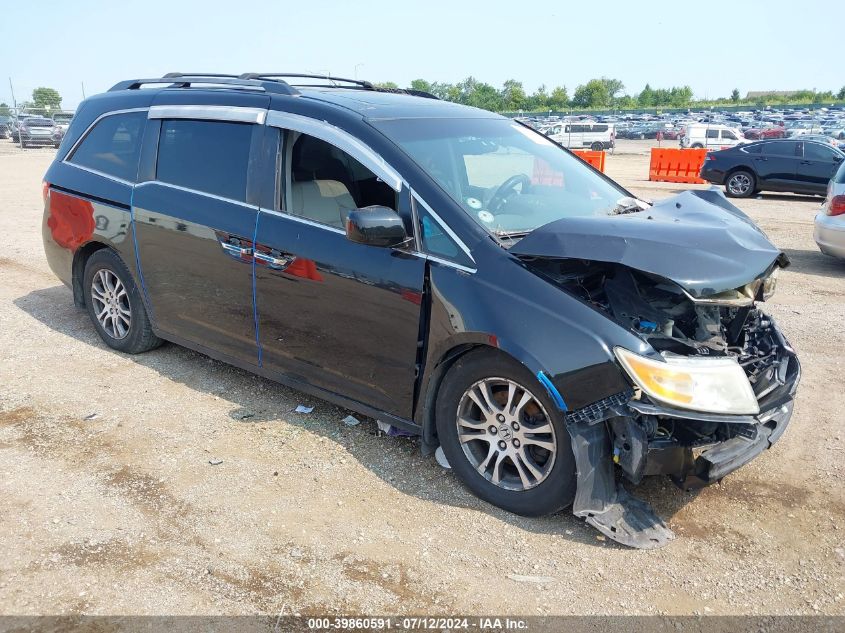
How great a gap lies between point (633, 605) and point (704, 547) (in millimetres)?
608

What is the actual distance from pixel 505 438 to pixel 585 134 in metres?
43.3

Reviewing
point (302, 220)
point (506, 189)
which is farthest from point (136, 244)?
point (506, 189)

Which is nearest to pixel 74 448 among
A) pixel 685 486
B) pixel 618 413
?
pixel 618 413

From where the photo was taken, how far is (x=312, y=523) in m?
3.54

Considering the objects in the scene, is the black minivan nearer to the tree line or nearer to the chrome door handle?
the chrome door handle

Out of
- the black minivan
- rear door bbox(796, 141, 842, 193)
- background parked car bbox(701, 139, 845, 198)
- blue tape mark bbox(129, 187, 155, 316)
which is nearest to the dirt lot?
the black minivan

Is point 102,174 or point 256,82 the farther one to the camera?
point 102,174

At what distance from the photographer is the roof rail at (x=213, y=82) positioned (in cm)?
458

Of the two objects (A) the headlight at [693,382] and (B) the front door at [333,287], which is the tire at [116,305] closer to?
(B) the front door at [333,287]

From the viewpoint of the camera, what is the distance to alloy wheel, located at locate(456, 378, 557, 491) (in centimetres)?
345

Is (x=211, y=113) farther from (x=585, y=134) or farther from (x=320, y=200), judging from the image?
(x=585, y=134)

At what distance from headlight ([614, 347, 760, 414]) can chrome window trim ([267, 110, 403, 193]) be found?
1563mm

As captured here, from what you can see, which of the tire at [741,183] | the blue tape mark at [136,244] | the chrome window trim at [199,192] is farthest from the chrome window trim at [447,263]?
the tire at [741,183]

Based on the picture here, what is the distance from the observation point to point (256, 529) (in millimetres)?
3486
